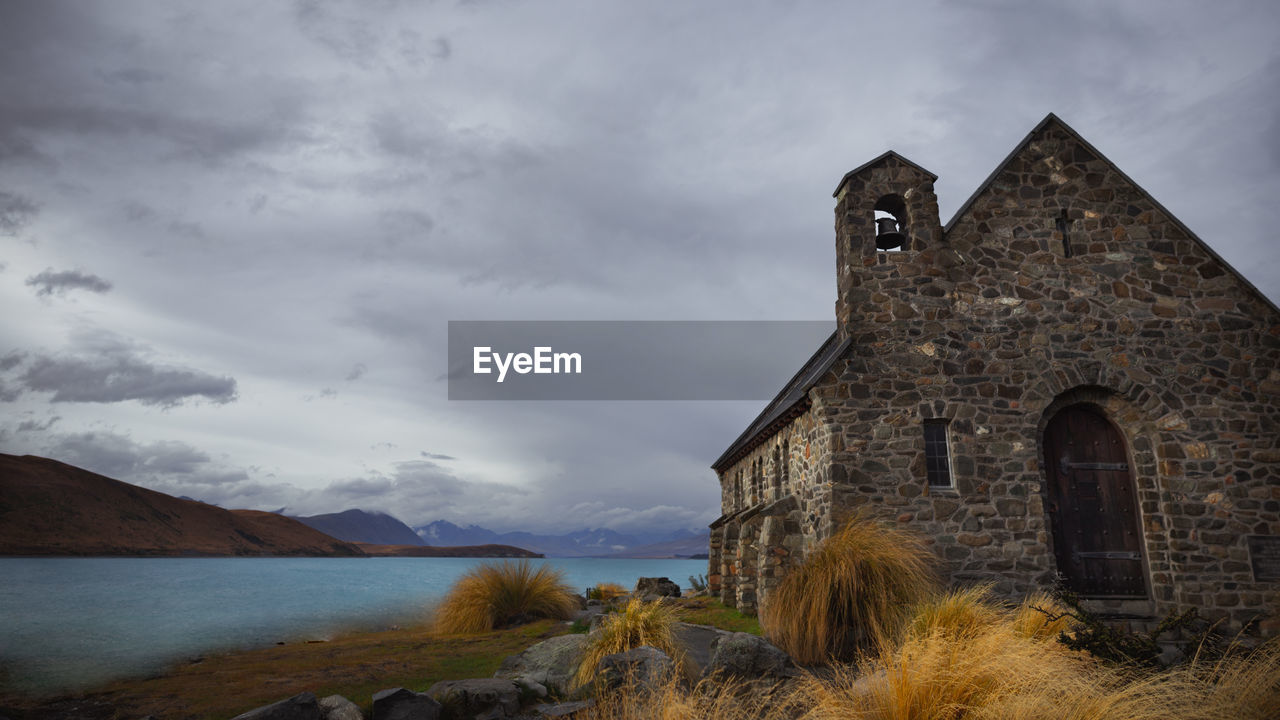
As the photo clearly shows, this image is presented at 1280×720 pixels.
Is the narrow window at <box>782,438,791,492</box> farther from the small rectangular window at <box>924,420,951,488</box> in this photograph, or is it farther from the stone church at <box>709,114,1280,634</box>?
the small rectangular window at <box>924,420,951,488</box>

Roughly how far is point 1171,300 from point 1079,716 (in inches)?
470

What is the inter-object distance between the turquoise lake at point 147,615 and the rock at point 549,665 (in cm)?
664

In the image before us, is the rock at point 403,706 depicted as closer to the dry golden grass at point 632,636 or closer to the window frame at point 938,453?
the dry golden grass at point 632,636

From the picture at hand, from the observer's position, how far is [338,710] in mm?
6449

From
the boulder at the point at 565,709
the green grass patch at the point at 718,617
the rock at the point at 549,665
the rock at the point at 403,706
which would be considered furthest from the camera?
the green grass patch at the point at 718,617

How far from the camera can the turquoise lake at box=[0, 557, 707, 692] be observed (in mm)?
11992

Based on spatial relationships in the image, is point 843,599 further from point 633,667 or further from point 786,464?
point 786,464

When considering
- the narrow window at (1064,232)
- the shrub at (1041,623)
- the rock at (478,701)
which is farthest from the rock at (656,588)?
the narrow window at (1064,232)

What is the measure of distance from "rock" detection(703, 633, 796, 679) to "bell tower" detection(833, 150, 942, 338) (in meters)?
6.69

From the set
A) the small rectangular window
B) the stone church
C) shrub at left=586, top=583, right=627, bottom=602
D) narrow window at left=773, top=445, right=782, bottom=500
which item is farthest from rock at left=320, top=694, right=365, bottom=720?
shrub at left=586, top=583, right=627, bottom=602

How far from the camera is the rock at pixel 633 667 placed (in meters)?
6.82

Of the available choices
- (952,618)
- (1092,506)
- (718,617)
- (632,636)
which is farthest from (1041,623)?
(718,617)

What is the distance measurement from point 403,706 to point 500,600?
8.23 metres

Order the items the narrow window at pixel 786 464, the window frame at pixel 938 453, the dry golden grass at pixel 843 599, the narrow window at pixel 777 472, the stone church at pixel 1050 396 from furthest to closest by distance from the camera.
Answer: the narrow window at pixel 777 472 → the narrow window at pixel 786 464 → the window frame at pixel 938 453 → the stone church at pixel 1050 396 → the dry golden grass at pixel 843 599
